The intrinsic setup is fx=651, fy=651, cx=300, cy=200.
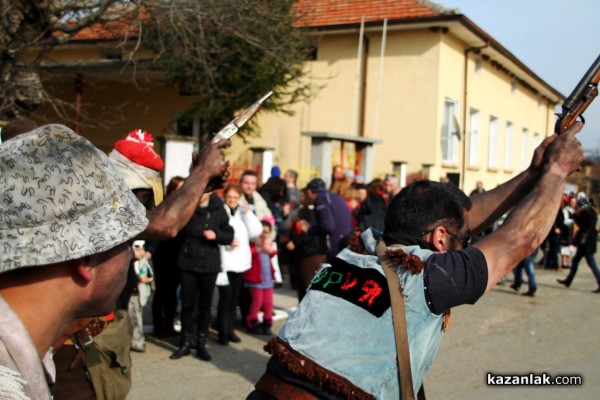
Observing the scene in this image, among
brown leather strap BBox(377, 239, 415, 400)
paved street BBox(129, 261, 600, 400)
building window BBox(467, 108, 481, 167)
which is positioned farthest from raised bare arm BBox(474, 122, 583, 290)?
building window BBox(467, 108, 481, 167)

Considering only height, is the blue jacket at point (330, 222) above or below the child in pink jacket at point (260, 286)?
above

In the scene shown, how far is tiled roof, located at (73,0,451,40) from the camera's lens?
19.6 meters

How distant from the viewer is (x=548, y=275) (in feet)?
46.9

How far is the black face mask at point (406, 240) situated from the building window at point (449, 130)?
18.6 meters

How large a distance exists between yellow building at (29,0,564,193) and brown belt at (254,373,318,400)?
579 inches

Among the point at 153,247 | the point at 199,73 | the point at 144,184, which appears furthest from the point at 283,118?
the point at 144,184

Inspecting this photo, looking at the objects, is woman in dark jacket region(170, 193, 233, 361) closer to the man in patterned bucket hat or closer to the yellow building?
the man in patterned bucket hat

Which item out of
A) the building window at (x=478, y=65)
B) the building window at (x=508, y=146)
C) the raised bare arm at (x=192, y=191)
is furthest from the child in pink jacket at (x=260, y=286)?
the building window at (x=508, y=146)

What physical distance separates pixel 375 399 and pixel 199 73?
13.5 meters

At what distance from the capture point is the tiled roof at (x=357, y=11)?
1964 cm

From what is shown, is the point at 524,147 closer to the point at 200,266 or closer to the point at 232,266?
the point at 232,266

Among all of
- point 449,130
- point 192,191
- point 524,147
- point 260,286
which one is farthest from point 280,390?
point 524,147

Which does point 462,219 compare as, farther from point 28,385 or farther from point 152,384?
point 152,384

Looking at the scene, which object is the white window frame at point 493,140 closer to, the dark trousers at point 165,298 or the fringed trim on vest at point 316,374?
the dark trousers at point 165,298
